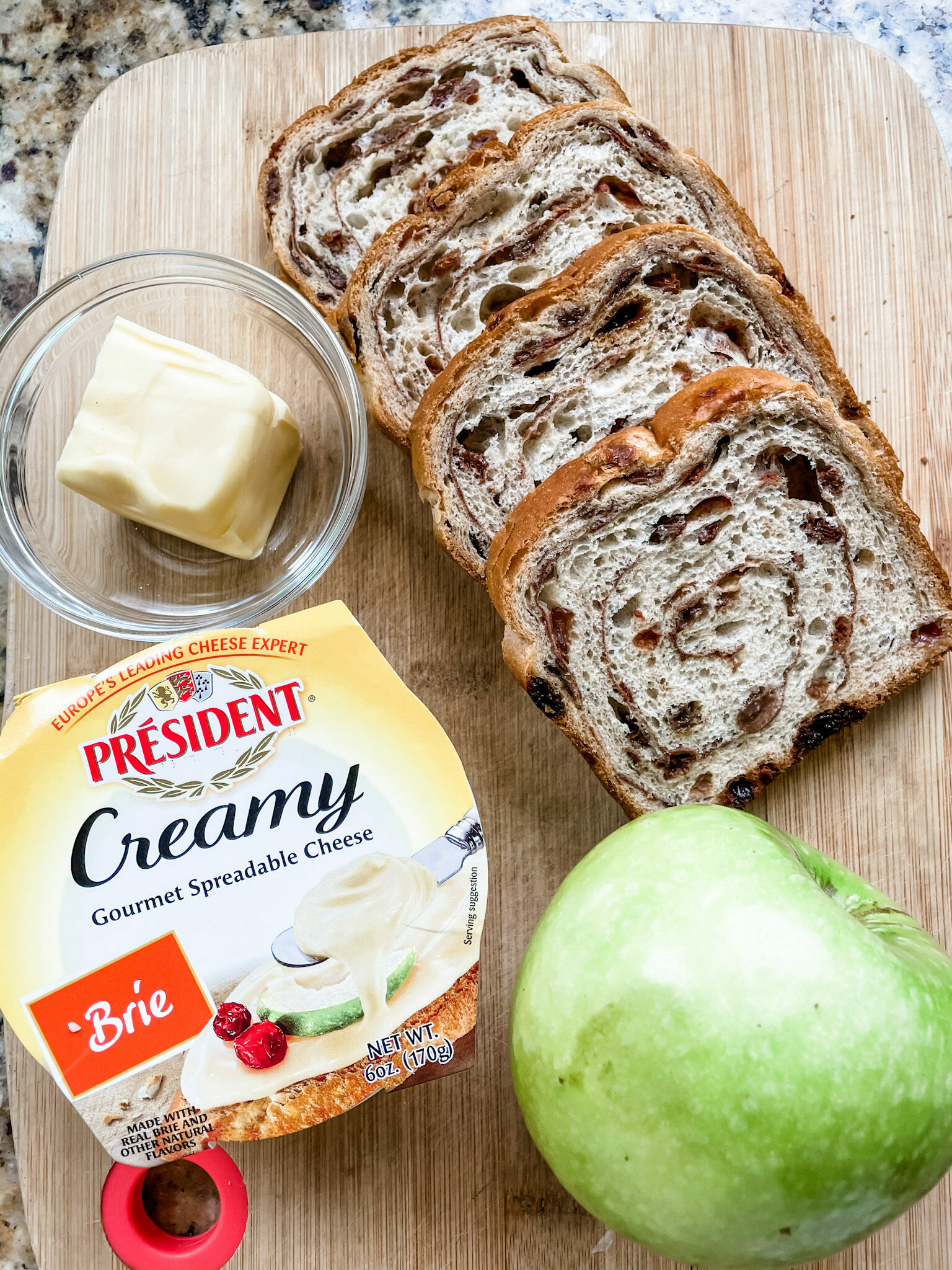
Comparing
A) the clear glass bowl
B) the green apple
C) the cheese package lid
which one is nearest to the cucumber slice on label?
the cheese package lid

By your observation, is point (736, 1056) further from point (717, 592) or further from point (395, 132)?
point (395, 132)

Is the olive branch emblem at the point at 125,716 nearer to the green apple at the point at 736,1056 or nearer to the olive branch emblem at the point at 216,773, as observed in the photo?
the olive branch emblem at the point at 216,773

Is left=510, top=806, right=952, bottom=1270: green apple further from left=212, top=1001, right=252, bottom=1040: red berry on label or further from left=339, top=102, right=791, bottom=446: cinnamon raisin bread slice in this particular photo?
left=339, top=102, right=791, bottom=446: cinnamon raisin bread slice

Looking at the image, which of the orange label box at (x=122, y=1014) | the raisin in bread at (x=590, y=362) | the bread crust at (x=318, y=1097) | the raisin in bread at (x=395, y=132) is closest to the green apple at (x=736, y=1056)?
the bread crust at (x=318, y=1097)

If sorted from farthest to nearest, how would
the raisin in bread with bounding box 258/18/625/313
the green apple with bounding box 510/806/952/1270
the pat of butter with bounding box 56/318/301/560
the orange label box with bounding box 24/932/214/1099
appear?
the raisin in bread with bounding box 258/18/625/313 → the pat of butter with bounding box 56/318/301/560 → the orange label box with bounding box 24/932/214/1099 → the green apple with bounding box 510/806/952/1270

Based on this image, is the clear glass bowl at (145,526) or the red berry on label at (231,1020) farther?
the clear glass bowl at (145,526)

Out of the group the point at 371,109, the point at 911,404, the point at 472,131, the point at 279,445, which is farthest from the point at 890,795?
the point at 371,109

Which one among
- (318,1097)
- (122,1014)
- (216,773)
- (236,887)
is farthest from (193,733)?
(318,1097)

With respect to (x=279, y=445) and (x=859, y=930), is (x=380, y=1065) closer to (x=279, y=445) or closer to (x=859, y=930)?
(x=859, y=930)
